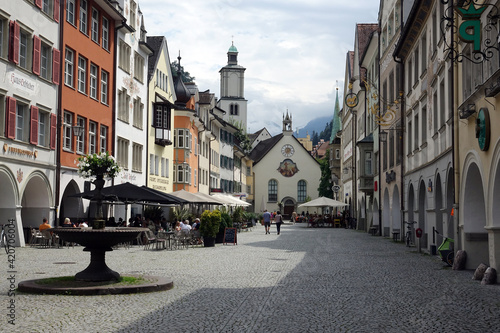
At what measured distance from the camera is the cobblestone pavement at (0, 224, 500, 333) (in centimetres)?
945

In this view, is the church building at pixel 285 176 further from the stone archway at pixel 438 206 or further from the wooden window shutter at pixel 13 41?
the stone archway at pixel 438 206

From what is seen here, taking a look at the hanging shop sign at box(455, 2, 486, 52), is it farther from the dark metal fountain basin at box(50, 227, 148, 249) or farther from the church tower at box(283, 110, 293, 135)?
the church tower at box(283, 110, 293, 135)

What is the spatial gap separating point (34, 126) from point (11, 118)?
211 centimetres

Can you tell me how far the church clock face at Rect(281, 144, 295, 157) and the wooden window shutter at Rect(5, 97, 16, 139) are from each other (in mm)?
86341

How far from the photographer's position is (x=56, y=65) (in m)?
30.3

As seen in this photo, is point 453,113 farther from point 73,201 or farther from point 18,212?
point 73,201

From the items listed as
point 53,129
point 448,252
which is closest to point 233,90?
point 53,129

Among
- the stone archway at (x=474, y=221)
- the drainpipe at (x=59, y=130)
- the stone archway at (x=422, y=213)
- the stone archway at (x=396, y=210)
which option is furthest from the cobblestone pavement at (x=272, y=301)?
the stone archway at (x=396, y=210)

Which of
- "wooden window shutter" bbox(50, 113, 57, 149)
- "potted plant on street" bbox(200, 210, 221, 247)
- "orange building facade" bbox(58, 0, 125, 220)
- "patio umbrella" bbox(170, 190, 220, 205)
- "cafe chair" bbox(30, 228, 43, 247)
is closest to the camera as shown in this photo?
"cafe chair" bbox(30, 228, 43, 247)

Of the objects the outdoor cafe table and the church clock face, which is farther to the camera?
the church clock face

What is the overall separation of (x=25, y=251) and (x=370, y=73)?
2955cm

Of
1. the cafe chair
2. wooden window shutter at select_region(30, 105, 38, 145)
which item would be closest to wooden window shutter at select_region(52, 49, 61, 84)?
wooden window shutter at select_region(30, 105, 38, 145)

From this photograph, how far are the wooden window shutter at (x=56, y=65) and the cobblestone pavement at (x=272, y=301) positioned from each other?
37.8ft

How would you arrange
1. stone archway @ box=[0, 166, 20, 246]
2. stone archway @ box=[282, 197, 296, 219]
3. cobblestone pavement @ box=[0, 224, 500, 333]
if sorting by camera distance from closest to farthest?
cobblestone pavement @ box=[0, 224, 500, 333] < stone archway @ box=[0, 166, 20, 246] < stone archway @ box=[282, 197, 296, 219]
